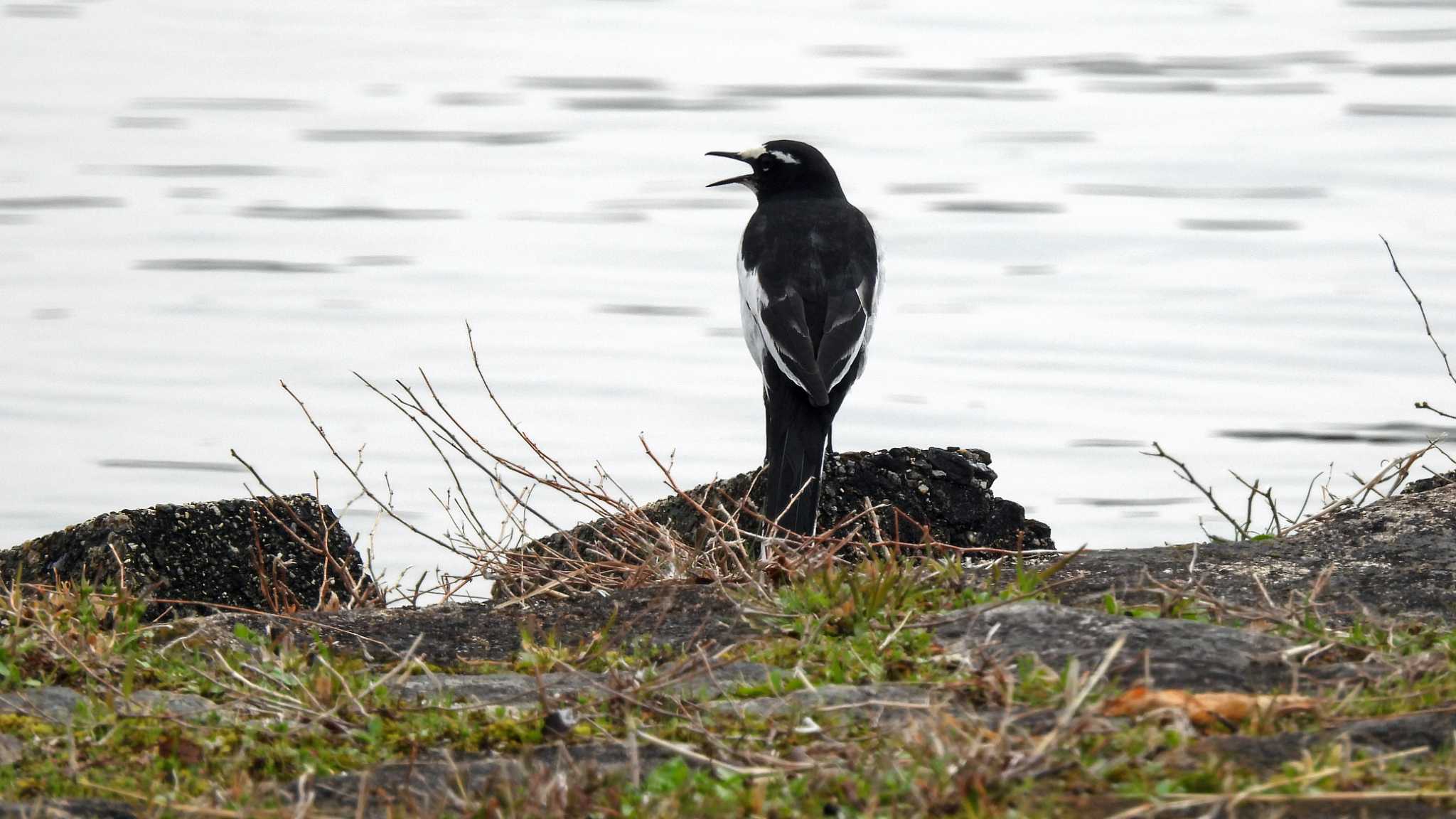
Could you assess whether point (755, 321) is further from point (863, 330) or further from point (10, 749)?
point (10, 749)

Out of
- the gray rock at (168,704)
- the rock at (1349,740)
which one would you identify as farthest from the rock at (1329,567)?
the gray rock at (168,704)

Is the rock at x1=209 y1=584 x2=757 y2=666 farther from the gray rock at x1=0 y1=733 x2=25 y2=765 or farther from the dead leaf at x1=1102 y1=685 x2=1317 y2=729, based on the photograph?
the dead leaf at x1=1102 y1=685 x2=1317 y2=729

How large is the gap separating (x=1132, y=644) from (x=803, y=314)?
3860 millimetres

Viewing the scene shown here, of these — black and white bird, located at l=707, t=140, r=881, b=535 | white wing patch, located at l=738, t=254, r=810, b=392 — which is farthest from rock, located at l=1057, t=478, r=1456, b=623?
white wing patch, located at l=738, t=254, r=810, b=392

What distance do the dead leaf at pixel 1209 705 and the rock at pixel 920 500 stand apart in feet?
10.4

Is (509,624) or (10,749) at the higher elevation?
(10,749)

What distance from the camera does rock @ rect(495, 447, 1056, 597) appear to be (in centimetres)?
693

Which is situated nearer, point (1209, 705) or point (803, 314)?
point (1209, 705)

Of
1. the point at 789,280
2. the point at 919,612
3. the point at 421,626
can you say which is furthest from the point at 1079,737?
the point at 789,280

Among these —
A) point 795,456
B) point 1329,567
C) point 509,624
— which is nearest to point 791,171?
point 795,456

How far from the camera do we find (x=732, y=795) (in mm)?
3252

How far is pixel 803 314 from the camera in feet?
25.6

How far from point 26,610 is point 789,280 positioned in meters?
4.03

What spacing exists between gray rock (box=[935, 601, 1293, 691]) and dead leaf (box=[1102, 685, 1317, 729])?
0.45 ft
